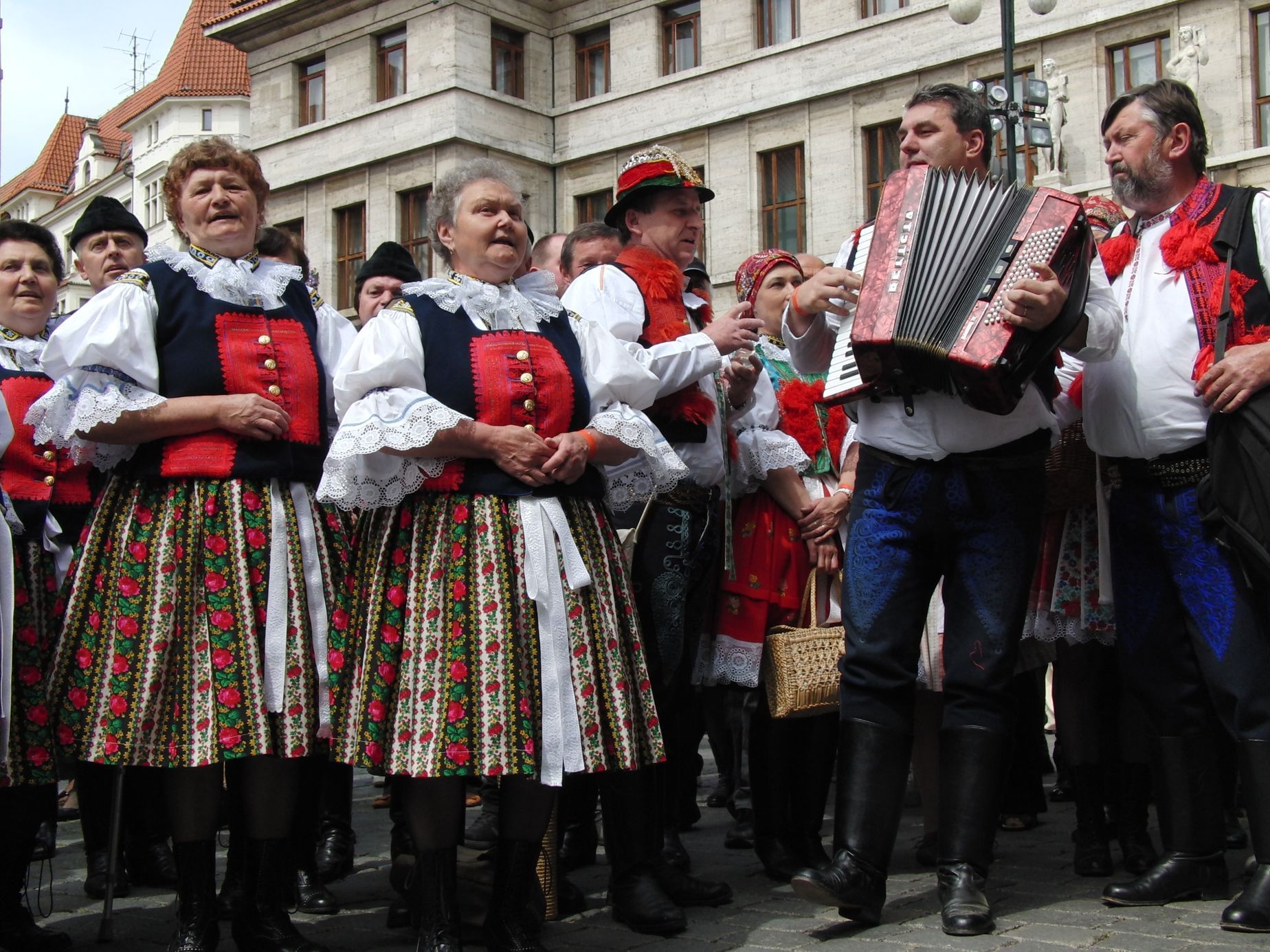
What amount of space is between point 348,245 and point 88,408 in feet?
95.1

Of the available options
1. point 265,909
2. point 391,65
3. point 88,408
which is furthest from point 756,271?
point 391,65

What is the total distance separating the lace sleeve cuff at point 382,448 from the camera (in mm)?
3674

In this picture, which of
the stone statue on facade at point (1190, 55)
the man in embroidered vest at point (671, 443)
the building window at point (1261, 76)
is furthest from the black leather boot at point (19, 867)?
the building window at point (1261, 76)

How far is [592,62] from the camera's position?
3059cm

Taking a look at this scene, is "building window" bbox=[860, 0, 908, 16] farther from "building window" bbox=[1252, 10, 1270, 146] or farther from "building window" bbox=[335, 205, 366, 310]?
"building window" bbox=[335, 205, 366, 310]

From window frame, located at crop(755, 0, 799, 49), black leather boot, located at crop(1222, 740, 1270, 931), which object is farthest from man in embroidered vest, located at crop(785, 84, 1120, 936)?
window frame, located at crop(755, 0, 799, 49)

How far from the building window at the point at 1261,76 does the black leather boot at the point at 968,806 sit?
20.4 meters

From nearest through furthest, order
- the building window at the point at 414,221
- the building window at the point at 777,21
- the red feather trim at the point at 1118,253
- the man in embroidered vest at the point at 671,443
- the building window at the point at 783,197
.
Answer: the man in embroidered vest at the point at 671,443
the red feather trim at the point at 1118,253
the building window at the point at 783,197
the building window at the point at 777,21
the building window at the point at 414,221

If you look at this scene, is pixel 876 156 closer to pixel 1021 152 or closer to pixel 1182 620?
pixel 1021 152

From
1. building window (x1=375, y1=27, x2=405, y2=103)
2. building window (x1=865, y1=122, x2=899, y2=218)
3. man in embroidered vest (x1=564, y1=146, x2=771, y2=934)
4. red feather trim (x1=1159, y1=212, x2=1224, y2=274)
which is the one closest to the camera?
red feather trim (x1=1159, y1=212, x2=1224, y2=274)

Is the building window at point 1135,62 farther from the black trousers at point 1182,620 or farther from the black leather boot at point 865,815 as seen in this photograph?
the black leather boot at point 865,815

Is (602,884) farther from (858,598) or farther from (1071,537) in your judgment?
(1071,537)

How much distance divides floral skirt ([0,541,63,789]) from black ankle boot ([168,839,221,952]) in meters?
0.43

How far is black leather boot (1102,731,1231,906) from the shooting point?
13.1 feet
